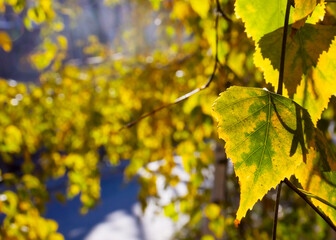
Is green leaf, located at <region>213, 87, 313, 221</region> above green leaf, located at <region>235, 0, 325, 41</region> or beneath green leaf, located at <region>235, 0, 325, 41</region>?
beneath

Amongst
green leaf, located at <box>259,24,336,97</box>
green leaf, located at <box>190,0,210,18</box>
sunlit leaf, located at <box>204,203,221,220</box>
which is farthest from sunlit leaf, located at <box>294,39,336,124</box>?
sunlit leaf, located at <box>204,203,221,220</box>

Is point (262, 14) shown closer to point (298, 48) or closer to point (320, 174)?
point (298, 48)

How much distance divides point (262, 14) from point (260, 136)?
13cm

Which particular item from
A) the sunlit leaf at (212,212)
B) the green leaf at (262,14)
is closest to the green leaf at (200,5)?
the green leaf at (262,14)

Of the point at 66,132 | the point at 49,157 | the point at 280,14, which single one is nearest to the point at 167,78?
the point at 66,132

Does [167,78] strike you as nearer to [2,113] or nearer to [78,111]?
[78,111]

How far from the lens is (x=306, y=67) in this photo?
325mm

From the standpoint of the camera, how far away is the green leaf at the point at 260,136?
270 millimetres

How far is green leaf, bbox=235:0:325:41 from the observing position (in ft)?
1.10

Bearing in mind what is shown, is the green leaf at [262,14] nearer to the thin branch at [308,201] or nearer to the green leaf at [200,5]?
the thin branch at [308,201]

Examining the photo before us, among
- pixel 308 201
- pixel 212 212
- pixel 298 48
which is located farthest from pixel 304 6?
pixel 212 212

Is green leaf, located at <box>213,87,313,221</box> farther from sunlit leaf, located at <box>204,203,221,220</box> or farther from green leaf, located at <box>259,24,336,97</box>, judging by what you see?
sunlit leaf, located at <box>204,203,221,220</box>

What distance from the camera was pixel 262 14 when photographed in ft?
1.11

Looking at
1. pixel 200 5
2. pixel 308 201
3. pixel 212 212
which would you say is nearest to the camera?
pixel 308 201
